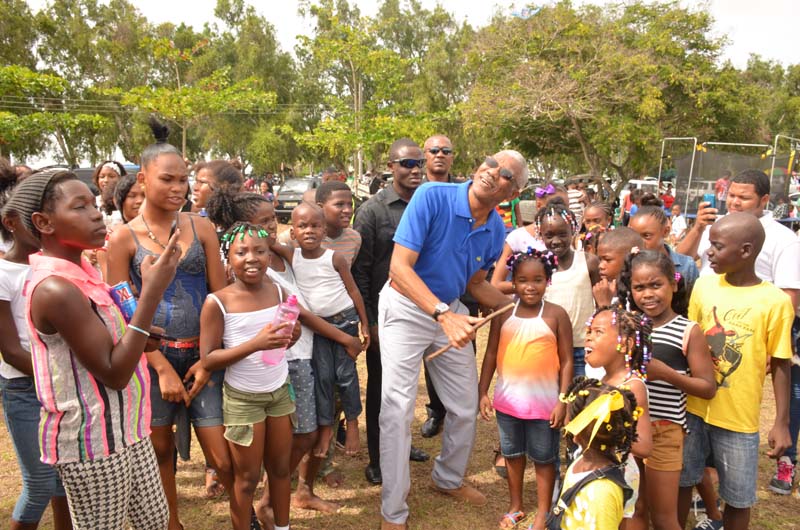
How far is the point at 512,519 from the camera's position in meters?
3.55

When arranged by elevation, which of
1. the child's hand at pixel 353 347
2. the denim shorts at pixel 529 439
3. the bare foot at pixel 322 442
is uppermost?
the child's hand at pixel 353 347

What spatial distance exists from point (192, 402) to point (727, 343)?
2793 mm

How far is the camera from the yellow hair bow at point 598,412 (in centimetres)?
236

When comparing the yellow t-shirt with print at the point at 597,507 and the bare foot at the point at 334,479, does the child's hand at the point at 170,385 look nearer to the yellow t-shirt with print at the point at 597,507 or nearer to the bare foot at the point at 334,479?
the bare foot at the point at 334,479

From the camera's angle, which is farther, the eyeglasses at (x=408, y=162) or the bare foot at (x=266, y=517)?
the eyeglasses at (x=408, y=162)

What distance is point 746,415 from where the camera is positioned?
298 centimetres

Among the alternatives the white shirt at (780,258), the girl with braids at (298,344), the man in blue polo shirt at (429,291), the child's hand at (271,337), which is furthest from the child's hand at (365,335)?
the white shirt at (780,258)

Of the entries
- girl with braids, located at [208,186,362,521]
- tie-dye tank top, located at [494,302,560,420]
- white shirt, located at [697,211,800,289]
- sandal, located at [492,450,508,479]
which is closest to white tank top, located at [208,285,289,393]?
girl with braids, located at [208,186,362,521]

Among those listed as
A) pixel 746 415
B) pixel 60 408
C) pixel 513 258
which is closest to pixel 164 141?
pixel 60 408

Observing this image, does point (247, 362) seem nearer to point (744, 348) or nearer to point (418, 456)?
point (418, 456)

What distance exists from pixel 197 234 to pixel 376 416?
74.5 inches

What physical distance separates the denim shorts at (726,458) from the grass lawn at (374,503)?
0.86 meters

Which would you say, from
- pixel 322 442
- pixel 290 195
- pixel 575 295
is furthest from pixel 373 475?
pixel 290 195

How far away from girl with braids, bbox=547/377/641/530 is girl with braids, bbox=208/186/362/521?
5.17ft
